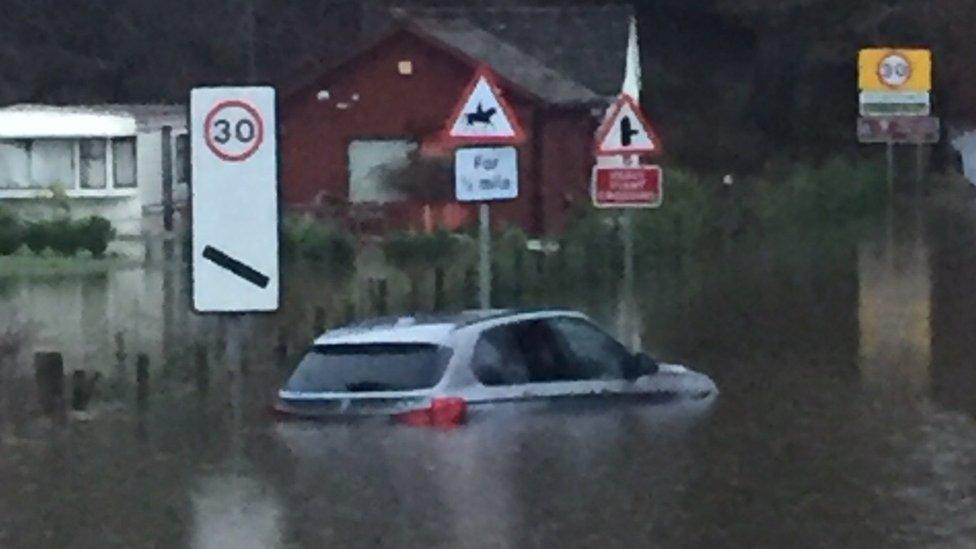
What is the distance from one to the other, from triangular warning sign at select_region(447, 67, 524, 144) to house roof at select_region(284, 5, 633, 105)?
26.6 metres

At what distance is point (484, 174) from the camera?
20.2m

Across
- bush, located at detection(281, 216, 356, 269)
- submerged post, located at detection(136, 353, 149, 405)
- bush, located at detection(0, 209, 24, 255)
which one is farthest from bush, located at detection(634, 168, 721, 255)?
submerged post, located at detection(136, 353, 149, 405)

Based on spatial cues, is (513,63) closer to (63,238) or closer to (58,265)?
(63,238)

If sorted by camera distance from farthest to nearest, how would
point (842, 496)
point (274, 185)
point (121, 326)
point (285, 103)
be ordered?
point (285, 103)
point (121, 326)
point (842, 496)
point (274, 185)

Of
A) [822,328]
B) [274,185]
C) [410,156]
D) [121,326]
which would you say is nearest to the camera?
[274,185]

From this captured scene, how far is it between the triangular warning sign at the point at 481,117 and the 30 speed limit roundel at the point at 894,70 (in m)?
35.0

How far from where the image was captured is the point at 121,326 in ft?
94.1

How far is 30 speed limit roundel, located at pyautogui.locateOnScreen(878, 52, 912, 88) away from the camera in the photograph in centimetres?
5441

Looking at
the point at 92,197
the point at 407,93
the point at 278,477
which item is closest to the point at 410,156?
the point at 407,93

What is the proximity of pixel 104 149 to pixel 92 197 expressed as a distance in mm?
1451

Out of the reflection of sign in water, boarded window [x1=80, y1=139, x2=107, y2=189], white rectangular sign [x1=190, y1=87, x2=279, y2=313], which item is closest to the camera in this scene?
white rectangular sign [x1=190, y1=87, x2=279, y2=313]

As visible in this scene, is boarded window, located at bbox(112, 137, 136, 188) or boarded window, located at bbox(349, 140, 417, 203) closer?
boarded window, located at bbox(349, 140, 417, 203)

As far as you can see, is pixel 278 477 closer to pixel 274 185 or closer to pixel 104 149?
pixel 274 185

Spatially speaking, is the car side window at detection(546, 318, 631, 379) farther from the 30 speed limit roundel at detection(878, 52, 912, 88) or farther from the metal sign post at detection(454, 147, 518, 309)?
the 30 speed limit roundel at detection(878, 52, 912, 88)
